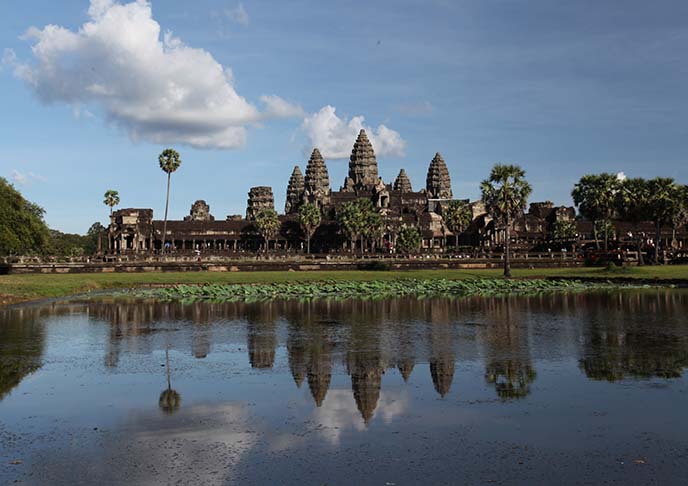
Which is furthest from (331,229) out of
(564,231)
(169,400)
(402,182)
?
(169,400)

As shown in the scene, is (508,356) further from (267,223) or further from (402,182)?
(402,182)

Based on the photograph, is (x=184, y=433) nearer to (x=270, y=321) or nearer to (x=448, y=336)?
(x=448, y=336)

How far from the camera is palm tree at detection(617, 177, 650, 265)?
87.8m

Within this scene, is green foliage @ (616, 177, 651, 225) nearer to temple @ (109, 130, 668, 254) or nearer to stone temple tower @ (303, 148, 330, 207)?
temple @ (109, 130, 668, 254)

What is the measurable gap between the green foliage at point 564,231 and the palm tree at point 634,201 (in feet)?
118

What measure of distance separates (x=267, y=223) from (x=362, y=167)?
5066 centimetres

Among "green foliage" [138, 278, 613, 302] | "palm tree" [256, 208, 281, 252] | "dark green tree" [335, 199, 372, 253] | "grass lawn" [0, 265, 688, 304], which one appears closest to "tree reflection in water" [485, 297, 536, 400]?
"green foliage" [138, 278, 613, 302]

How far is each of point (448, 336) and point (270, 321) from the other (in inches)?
371

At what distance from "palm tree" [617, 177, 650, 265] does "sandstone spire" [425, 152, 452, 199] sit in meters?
99.1

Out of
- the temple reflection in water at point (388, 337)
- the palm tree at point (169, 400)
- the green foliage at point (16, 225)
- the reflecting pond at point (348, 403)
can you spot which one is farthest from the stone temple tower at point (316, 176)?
the palm tree at point (169, 400)

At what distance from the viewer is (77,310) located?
129 feet

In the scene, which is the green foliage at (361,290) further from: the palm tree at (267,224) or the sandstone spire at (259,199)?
the sandstone spire at (259,199)

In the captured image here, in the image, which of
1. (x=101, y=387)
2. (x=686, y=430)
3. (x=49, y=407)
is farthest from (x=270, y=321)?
(x=686, y=430)

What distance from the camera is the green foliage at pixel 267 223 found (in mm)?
132625
